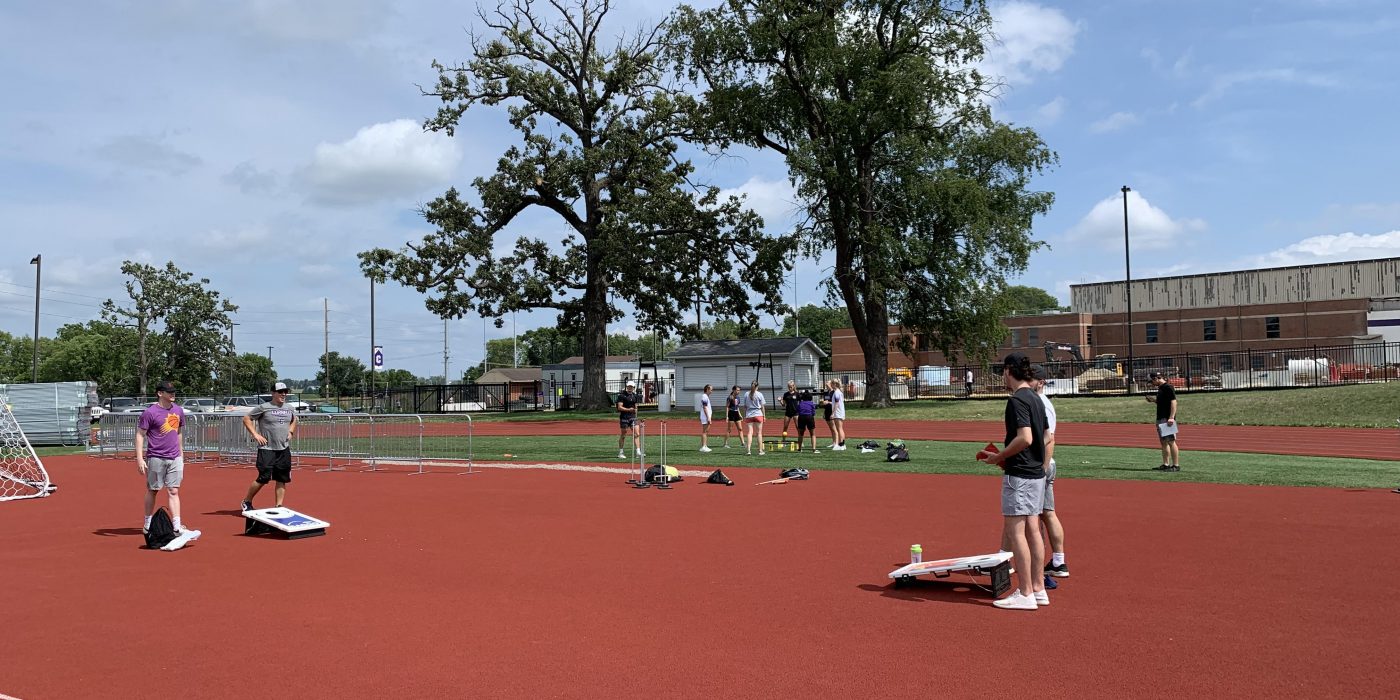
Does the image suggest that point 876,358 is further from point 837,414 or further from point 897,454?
point 897,454

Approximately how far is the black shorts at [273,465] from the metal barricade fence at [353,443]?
23.8 feet

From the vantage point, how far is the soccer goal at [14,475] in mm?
17094

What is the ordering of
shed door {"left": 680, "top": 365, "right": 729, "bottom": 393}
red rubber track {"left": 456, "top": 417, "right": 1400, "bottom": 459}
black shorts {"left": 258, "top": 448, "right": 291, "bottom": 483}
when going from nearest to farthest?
black shorts {"left": 258, "top": 448, "right": 291, "bottom": 483}, red rubber track {"left": 456, "top": 417, "right": 1400, "bottom": 459}, shed door {"left": 680, "top": 365, "right": 729, "bottom": 393}

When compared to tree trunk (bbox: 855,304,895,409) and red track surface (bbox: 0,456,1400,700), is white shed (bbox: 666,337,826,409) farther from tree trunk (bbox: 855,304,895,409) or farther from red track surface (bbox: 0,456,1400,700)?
red track surface (bbox: 0,456,1400,700)

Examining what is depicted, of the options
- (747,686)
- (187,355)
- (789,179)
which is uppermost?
(789,179)

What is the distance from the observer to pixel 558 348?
568 feet

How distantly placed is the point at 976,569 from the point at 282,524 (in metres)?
8.22

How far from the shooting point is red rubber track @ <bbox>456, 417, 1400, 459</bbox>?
78.7ft

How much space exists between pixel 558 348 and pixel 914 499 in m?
162

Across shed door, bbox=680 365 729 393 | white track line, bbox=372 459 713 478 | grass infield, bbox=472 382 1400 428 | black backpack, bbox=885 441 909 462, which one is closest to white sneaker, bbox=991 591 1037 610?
white track line, bbox=372 459 713 478

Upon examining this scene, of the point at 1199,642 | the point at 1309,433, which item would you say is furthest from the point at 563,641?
the point at 1309,433

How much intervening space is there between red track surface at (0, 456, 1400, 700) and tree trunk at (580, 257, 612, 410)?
34876mm

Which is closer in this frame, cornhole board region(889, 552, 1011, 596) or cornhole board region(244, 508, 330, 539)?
cornhole board region(889, 552, 1011, 596)

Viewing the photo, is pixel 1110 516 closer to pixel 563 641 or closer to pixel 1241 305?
pixel 563 641
